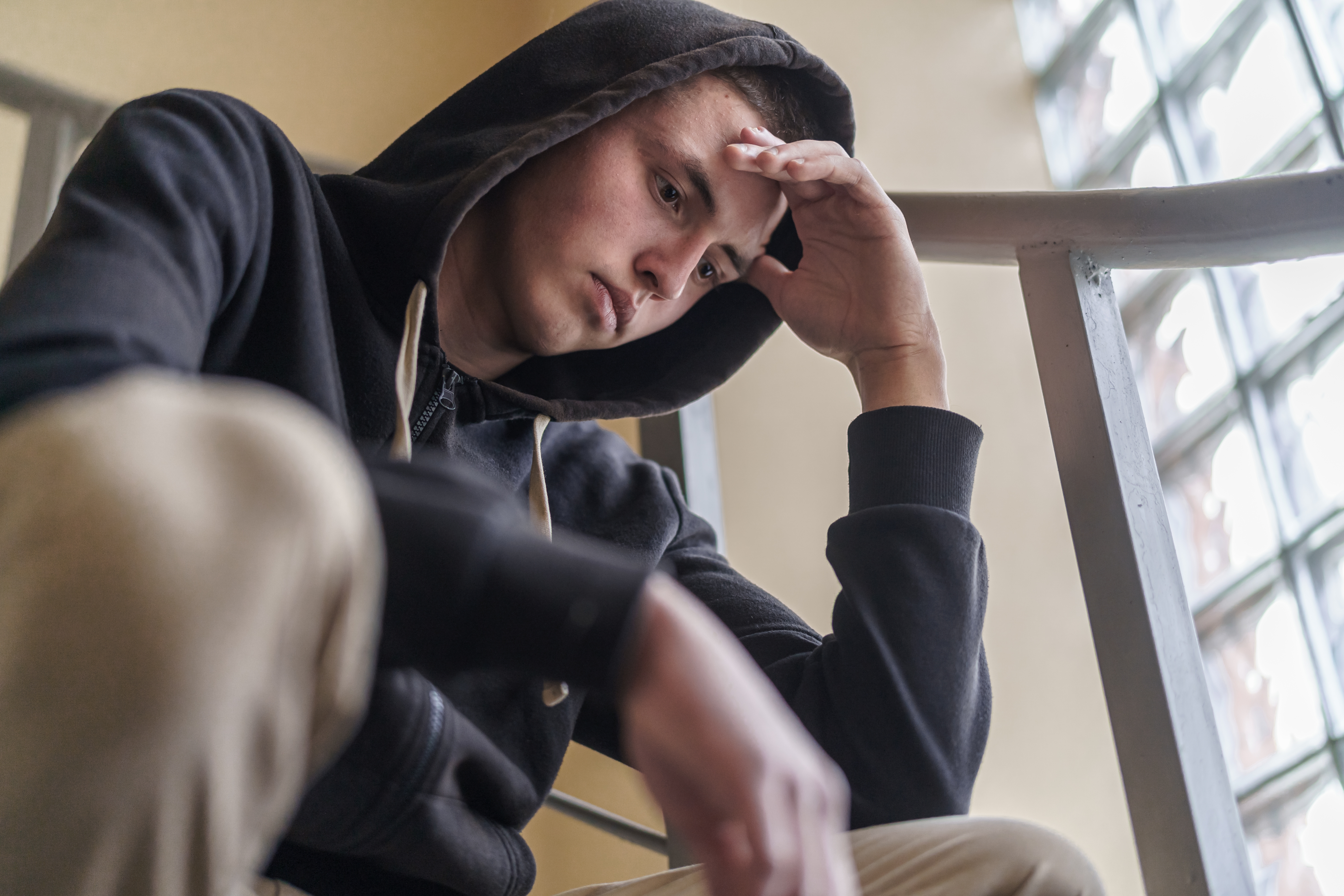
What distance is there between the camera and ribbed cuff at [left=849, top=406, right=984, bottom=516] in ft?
2.65

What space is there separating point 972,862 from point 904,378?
465mm

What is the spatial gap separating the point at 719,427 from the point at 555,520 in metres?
1.40

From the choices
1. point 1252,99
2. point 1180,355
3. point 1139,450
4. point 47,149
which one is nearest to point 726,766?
point 1139,450

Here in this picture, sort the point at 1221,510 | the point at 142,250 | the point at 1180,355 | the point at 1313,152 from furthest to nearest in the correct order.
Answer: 1. the point at 1180,355
2. the point at 1221,510
3. the point at 1313,152
4. the point at 142,250

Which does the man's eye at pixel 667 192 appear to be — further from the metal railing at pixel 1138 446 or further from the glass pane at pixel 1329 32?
the glass pane at pixel 1329 32

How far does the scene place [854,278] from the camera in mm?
996

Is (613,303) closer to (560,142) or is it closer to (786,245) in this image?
(560,142)

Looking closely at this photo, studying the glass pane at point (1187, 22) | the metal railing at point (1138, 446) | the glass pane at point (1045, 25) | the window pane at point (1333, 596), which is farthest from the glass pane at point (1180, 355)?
the metal railing at point (1138, 446)

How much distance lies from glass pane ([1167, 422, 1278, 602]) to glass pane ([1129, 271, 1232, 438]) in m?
0.10

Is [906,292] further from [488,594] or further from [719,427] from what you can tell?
[719,427]

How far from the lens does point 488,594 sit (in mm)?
345

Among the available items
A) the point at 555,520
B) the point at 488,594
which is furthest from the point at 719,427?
the point at 488,594

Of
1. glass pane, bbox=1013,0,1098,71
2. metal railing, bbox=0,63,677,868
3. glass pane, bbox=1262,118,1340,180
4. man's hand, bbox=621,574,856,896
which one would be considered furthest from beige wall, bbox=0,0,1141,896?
man's hand, bbox=621,574,856,896

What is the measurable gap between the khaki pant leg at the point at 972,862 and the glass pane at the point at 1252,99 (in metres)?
1.81
